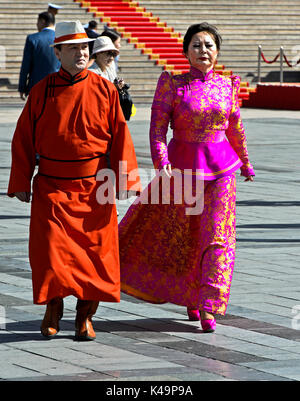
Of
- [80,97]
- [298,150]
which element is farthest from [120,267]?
[298,150]

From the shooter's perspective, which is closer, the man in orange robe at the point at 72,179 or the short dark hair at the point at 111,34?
the man in orange robe at the point at 72,179

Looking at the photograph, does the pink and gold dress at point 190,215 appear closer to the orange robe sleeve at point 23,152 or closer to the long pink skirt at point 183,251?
the long pink skirt at point 183,251

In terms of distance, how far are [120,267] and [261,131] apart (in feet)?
40.5

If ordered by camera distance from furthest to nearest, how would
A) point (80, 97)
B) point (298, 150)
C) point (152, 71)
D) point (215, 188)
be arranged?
point (152, 71), point (298, 150), point (215, 188), point (80, 97)

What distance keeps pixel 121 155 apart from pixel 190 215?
Result: 2.02 feet

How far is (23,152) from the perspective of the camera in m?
5.66

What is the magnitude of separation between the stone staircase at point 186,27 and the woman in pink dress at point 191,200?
1885cm

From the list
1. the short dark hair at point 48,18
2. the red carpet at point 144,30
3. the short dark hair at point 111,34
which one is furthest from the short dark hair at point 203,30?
the red carpet at point 144,30

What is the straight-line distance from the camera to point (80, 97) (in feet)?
18.3

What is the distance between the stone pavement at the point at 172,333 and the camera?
4.90 meters

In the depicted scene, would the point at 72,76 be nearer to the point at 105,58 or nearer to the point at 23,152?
the point at 23,152

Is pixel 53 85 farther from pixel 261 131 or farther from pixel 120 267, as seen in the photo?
pixel 261 131

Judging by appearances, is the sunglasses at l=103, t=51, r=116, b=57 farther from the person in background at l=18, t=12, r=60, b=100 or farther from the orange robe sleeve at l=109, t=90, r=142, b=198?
the person in background at l=18, t=12, r=60, b=100

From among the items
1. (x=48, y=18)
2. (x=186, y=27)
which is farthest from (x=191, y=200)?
A: (x=186, y=27)
